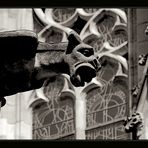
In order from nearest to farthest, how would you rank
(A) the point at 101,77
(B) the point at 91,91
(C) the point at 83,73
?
(C) the point at 83,73
(B) the point at 91,91
(A) the point at 101,77

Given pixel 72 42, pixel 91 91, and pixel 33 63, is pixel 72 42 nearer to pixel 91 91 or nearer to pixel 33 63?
pixel 33 63

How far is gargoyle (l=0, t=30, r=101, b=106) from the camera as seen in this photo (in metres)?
5.95

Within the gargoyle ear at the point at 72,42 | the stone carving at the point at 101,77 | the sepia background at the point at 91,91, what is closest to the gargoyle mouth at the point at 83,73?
the gargoyle ear at the point at 72,42

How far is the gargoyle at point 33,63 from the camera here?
19.5 feet

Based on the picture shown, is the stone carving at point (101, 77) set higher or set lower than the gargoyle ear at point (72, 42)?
higher

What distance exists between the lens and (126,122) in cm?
1672

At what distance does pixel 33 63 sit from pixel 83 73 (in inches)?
10.5

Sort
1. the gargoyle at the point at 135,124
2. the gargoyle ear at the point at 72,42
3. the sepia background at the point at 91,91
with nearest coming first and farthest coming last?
1. the gargoyle ear at the point at 72,42
2. the gargoyle at the point at 135,124
3. the sepia background at the point at 91,91

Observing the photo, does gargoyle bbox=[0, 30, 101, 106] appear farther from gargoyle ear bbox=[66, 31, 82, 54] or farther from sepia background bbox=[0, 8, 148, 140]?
sepia background bbox=[0, 8, 148, 140]

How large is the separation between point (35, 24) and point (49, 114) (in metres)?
2.23

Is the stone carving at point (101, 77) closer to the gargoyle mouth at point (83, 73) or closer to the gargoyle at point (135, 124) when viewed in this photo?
the gargoyle at point (135, 124)

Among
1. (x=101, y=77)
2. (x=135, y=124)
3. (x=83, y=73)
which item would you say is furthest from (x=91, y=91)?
(x=83, y=73)

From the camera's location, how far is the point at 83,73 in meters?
5.95
